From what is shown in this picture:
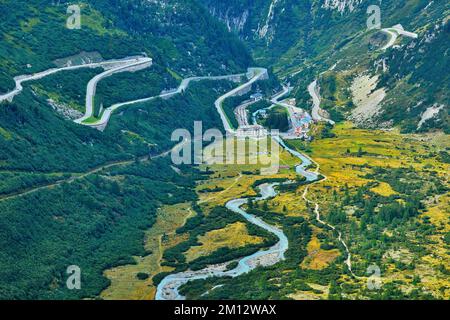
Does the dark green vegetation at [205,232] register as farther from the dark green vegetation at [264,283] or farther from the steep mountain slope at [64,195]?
the dark green vegetation at [264,283]

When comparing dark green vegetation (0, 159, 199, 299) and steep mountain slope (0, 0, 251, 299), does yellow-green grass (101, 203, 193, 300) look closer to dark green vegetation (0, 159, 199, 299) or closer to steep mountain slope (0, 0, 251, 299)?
dark green vegetation (0, 159, 199, 299)

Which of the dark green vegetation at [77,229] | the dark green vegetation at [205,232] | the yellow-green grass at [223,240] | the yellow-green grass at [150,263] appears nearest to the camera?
the dark green vegetation at [77,229]

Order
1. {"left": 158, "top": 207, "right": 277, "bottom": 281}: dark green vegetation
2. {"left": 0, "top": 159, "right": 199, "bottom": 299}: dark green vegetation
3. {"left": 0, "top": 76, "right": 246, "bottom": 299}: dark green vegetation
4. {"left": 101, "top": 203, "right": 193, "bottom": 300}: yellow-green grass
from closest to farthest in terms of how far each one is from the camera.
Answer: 1. {"left": 0, "top": 159, "right": 199, "bottom": 299}: dark green vegetation
2. {"left": 101, "top": 203, "right": 193, "bottom": 300}: yellow-green grass
3. {"left": 0, "top": 76, "right": 246, "bottom": 299}: dark green vegetation
4. {"left": 158, "top": 207, "right": 277, "bottom": 281}: dark green vegetation

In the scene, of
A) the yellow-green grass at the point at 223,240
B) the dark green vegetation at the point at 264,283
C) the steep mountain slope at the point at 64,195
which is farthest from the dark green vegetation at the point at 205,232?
the dark green vegetation at the point at 264,283

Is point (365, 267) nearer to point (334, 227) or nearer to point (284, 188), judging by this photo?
point (334, 227)

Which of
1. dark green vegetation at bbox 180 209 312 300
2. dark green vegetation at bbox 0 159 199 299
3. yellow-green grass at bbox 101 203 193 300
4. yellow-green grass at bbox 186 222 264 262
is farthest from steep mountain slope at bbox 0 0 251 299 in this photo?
dark green vegetation at bbox 180 209 312 300

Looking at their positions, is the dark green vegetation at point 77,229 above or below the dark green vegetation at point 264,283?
above
